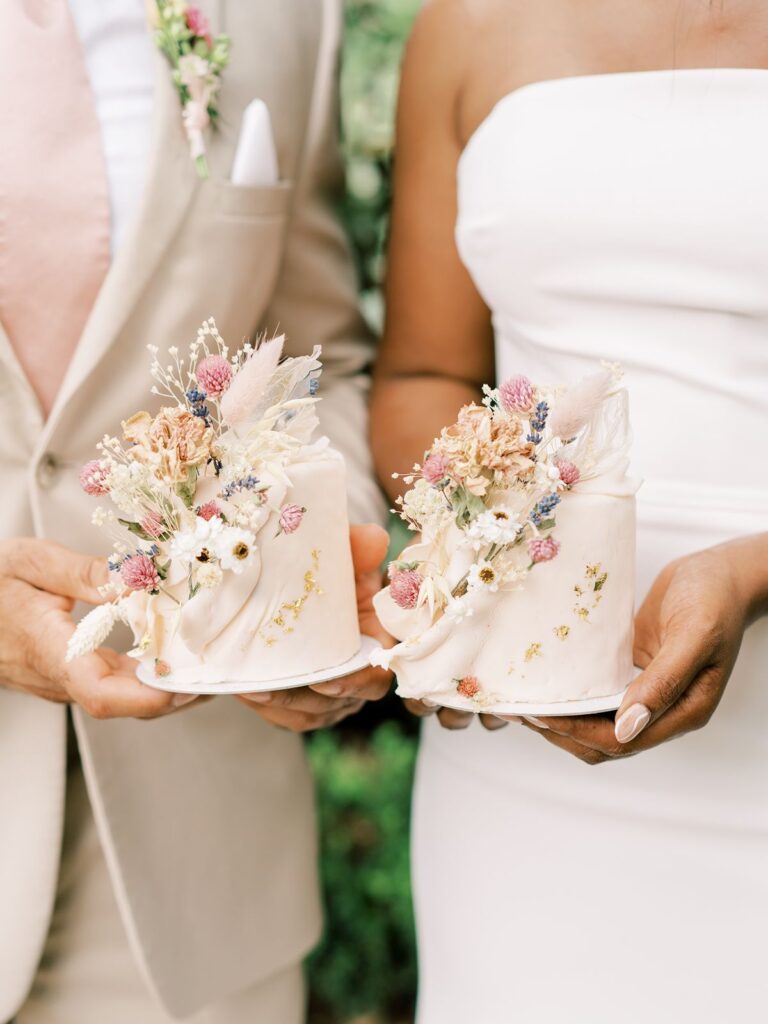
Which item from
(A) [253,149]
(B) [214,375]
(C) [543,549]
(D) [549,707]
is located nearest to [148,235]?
(A) [253,149]

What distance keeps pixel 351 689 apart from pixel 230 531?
0.32 m

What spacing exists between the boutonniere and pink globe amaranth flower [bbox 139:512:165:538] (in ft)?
2.23

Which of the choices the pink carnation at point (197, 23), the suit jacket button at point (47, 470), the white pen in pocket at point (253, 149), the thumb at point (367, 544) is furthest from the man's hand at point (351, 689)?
the pink carnation at point (197, 23)

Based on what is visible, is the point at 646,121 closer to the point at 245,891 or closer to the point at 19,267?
the point at 19,267

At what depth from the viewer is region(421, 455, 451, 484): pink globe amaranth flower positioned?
1.36 metres

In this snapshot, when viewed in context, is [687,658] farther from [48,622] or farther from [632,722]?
[48,622]

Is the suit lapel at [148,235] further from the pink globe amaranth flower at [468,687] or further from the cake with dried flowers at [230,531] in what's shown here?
the pink globe amaranth flower at [468,687]

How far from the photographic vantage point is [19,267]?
1.73m

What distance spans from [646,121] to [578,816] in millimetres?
1089

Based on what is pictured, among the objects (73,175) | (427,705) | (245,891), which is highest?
(73,175)

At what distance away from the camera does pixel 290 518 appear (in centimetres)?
143

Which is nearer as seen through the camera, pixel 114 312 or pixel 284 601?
pixel 284 601

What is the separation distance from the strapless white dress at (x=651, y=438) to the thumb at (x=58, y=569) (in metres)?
0.73

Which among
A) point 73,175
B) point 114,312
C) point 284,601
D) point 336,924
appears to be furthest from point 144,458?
point 336,924
